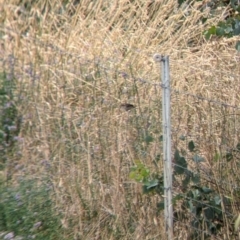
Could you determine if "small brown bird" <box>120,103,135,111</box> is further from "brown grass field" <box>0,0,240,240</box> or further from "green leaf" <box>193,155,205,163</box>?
"green leaf" <box>193,155,205,163</box>

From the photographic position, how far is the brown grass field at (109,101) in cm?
482

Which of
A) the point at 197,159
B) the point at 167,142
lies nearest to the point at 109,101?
the point at 167,142

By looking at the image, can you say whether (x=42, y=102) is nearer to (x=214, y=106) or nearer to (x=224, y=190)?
(x=214, y=106)

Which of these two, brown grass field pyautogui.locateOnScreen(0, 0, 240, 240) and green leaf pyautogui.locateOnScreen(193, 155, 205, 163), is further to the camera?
brown grass field pyautogui.locateOnScreen(0, 0, 240, 240)

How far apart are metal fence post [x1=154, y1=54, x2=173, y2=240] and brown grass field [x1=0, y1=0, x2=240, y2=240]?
0.33 ft

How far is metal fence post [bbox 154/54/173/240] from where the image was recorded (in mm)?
4504

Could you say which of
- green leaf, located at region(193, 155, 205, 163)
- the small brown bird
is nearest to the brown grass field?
the small brown bird

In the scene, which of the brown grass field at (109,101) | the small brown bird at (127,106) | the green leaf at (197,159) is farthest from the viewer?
the small brown bird at (127,106)

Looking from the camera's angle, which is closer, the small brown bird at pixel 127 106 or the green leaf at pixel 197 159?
the green leaf at pixel 197 159

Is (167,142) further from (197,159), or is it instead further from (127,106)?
(127,106)

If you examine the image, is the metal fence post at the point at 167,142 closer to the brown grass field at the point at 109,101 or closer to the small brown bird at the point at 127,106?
the brown grass field at the point at 109,101

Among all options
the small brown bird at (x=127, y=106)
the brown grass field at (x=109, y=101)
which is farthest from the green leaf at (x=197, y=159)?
the small brown bird at (x=127, y=106)

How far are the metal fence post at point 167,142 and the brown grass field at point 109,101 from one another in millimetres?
99

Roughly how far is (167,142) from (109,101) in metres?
0.95
